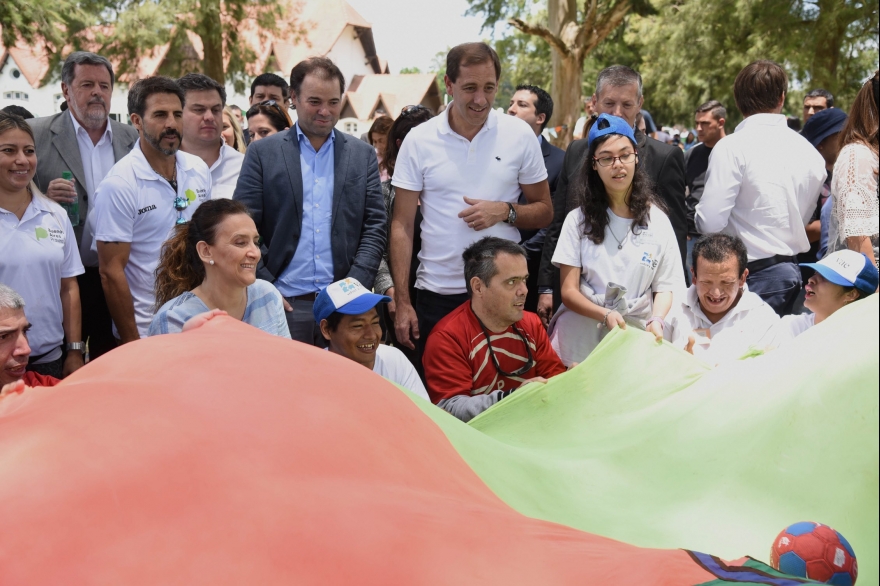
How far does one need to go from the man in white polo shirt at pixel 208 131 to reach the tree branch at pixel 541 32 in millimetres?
9786

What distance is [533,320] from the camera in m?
4.07

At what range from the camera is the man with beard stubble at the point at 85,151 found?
14.8ft

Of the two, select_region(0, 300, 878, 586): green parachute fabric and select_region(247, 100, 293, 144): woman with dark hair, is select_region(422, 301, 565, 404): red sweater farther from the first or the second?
select_region(247, 100, 293, 144): woman with dark hair

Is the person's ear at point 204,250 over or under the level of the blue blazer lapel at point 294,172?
under

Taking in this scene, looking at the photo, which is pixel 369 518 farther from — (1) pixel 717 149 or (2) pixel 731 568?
(1) pixel 717 149

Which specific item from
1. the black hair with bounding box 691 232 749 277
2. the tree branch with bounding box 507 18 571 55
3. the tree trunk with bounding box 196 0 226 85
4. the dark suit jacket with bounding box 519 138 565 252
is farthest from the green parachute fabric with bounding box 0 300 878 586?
the tree trunk with bounding box 196 0 226 85

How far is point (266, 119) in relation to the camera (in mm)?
5957

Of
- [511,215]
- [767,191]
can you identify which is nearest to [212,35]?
[511,215]

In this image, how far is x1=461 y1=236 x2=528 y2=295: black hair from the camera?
3.95 metres

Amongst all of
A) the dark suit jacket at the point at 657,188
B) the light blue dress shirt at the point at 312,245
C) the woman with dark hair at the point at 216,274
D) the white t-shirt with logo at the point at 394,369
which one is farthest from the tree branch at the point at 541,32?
the woman with dark hair at the point at 216,274

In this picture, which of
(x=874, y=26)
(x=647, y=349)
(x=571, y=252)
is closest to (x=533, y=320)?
(x=571, y=252)

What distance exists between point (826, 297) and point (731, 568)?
2.18 metres

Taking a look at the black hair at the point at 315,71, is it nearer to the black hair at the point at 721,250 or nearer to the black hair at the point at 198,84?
the black hair at the point at 198,84

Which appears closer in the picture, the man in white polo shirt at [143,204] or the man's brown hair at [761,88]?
the man in white polo shirt at [143,204]
